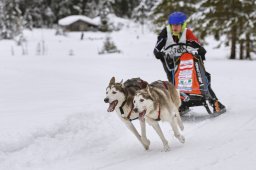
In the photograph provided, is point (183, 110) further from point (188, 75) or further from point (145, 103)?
point (145, 103)

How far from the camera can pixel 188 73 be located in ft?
26.6

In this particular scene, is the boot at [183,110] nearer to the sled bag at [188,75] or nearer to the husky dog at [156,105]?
the sled bag at [188,75]

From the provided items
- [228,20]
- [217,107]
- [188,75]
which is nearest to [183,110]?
[217,107]

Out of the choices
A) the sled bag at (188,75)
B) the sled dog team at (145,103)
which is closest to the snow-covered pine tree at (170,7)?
the sled bag at (188,75)

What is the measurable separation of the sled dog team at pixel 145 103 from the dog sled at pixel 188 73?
3.75ft

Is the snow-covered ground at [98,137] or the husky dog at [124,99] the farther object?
the husky dog at [124,99]

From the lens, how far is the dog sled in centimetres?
810

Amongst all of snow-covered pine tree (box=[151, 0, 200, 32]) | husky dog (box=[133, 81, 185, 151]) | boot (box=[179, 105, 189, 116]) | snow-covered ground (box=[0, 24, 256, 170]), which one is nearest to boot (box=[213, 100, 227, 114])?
snow-covered ground (box=[0, 24, 256, 170])

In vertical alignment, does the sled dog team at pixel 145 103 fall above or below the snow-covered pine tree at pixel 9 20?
below

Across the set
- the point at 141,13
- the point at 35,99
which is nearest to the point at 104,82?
the point at 35,99

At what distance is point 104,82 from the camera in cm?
1474

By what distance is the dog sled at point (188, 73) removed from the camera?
8102mm

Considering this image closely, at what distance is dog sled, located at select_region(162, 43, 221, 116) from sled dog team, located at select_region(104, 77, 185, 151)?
1.14 meters

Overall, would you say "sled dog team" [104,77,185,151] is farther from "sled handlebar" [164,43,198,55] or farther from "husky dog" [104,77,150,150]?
"sled handlebar" [164,43,198,55]
